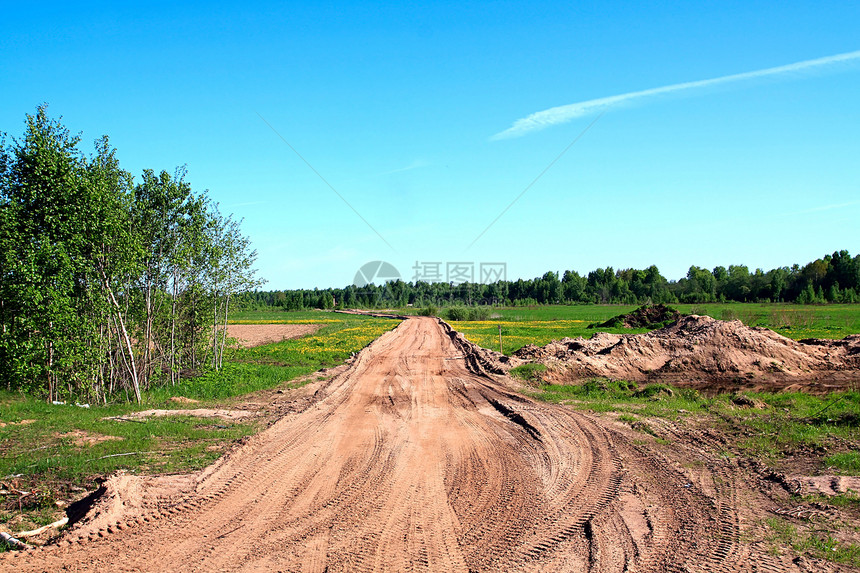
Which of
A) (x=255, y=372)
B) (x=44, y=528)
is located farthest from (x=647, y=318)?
(x=44, y=528)

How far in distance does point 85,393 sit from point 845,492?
62.1 feet

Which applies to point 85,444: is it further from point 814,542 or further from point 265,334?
point 265,334

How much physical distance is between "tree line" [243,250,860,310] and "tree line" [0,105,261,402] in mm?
82519

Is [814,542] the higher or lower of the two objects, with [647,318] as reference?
lower

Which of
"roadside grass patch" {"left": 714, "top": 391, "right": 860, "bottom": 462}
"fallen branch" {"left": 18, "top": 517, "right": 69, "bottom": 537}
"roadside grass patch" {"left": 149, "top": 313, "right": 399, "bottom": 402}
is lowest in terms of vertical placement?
"roadside grass patch" {"left": 149, "top": 313, "right": 399, "bottom": 402}

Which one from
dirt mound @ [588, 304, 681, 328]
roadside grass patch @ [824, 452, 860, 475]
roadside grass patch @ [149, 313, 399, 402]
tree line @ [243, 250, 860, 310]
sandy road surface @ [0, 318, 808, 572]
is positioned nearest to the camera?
sandy road surface @ [0, 318, 808, 572]

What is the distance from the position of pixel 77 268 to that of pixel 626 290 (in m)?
145

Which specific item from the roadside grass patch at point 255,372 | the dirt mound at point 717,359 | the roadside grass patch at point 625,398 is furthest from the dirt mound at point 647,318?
the roadside grass patch at point 625,398

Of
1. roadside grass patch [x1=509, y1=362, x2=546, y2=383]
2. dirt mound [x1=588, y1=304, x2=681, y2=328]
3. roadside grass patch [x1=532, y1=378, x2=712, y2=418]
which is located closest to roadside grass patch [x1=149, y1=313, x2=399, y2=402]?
roadside grass patch [x1=509, y1=362, x2=546, y2=383]

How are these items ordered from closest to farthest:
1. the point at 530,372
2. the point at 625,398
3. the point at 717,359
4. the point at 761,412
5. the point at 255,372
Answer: the point at 761,412 → the point at 625,398 → the point at 530,372 → the point at 717,359 → the point at 255,372

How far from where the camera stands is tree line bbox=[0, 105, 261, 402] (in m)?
13.9

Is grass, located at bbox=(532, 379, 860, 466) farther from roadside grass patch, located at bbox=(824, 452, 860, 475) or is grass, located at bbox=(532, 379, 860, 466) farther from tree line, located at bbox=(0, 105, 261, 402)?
tree line, located at bbox=(0, 105, 261, 402)

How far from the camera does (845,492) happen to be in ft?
25.4

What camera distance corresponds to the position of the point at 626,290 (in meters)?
143
